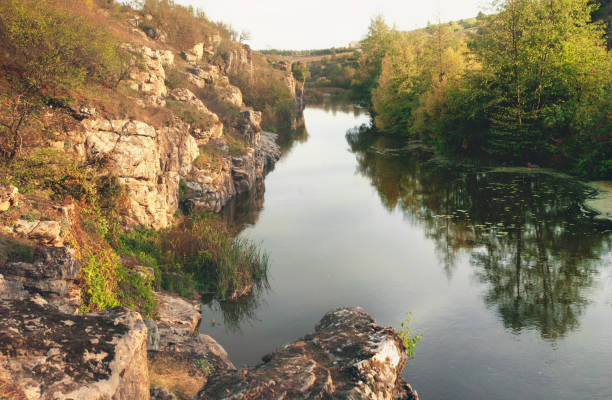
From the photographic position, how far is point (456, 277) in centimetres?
1503

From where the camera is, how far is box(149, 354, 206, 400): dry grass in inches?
310

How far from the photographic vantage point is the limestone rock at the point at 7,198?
923 centimetres

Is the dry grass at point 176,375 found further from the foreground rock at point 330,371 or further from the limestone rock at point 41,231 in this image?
the limestone rock at point 41,231

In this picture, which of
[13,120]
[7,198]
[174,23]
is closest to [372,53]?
[174,23]

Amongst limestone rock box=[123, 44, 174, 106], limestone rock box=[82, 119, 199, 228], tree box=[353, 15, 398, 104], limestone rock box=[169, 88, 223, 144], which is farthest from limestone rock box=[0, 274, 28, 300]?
tree box=[353, 15, 398, 104]

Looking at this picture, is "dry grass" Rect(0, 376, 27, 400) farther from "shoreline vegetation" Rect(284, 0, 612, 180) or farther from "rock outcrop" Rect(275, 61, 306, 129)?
"rock outcrop" Rect(275, 61, 306, 129)

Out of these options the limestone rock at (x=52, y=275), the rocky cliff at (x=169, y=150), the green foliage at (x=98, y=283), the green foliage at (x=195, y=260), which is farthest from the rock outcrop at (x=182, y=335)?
the rocky cliff at (x=169, y=150)

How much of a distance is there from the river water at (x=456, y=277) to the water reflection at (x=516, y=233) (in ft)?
0.19

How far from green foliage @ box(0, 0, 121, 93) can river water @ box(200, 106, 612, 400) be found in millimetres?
9471

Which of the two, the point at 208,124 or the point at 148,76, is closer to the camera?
the point at 148,76

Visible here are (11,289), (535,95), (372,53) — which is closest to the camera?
(11,289)

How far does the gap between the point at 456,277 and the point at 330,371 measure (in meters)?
9.54

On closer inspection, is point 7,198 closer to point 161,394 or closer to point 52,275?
point 52,275

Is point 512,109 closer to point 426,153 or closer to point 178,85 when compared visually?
point 426,153
